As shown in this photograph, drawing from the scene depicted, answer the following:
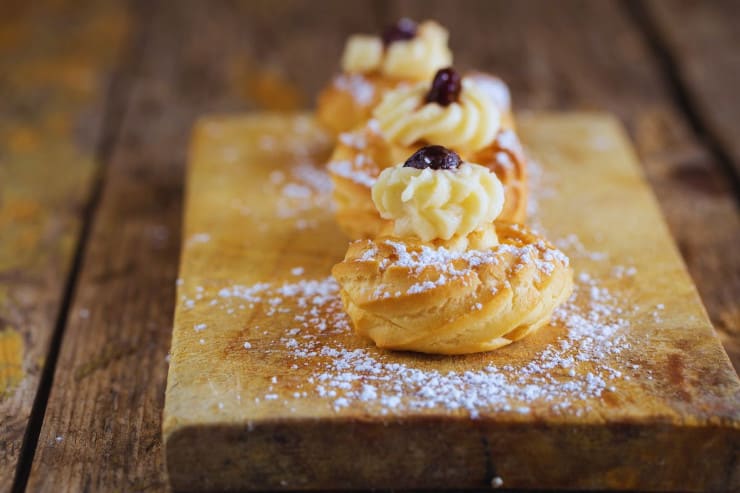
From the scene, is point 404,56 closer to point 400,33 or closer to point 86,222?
point 400,33

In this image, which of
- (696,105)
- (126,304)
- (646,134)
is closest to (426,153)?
(126,304)

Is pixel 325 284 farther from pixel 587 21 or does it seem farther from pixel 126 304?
pixel 587 21

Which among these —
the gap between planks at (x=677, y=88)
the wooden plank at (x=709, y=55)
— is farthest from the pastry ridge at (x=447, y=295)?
the wooden plank at (x=709, y=55)

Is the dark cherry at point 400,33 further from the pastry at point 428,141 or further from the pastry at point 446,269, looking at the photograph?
the pastry at point 446,269

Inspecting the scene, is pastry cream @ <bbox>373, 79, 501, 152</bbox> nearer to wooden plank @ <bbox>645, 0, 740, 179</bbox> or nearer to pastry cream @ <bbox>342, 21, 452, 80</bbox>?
pastry cream @ <bbox>342, 21, 452, 80</bbox>

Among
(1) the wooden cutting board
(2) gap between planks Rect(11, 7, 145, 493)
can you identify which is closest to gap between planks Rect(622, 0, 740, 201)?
(1) the wooden cutting board
